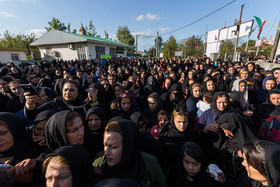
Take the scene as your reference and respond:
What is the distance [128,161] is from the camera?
4.33 feet

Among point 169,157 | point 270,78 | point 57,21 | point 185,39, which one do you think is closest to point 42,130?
point 169,157

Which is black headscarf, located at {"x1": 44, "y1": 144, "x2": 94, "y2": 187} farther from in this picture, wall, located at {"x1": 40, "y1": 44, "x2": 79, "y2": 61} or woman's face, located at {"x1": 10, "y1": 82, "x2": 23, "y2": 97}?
wall, located at {"x1": 40, "y1": 44, "x2": 79, "y2": 61}

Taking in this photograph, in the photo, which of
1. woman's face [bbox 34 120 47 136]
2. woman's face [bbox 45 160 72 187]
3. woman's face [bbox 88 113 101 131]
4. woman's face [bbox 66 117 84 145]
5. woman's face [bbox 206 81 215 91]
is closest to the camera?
woman's face [bbox 45 160 72 187]

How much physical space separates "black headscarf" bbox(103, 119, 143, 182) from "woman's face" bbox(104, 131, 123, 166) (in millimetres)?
38

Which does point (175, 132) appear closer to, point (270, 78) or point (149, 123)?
point (149, 123)

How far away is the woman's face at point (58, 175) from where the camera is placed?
1.00 metres

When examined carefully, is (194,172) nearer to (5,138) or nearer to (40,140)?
(40,140)

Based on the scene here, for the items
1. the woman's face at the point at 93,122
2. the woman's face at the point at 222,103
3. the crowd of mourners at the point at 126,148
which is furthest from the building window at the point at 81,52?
the woman's face at the point at 222,103

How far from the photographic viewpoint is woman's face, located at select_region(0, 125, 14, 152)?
4.27 feet

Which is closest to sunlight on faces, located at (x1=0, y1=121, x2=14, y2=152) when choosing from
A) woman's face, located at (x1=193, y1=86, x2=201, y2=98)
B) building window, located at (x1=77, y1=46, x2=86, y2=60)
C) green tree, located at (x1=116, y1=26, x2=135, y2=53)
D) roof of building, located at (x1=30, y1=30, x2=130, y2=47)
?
woman's face, located at (x1=193, y1=86, x2=201, y2=98)

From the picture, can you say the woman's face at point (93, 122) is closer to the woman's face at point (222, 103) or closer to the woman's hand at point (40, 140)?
the woman's hand at point (40, 140)

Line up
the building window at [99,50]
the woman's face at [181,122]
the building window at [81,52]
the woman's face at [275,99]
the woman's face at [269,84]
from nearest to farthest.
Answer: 1. the woman's face at [181,122]
2. the woman's face at [275,99]
3. the woman's face at [269,84]
4. the building window at [81,52]
5. the building window at [99,50]

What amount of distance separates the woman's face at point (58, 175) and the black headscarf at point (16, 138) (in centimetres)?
70

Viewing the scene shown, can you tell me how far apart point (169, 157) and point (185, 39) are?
2081 inches
